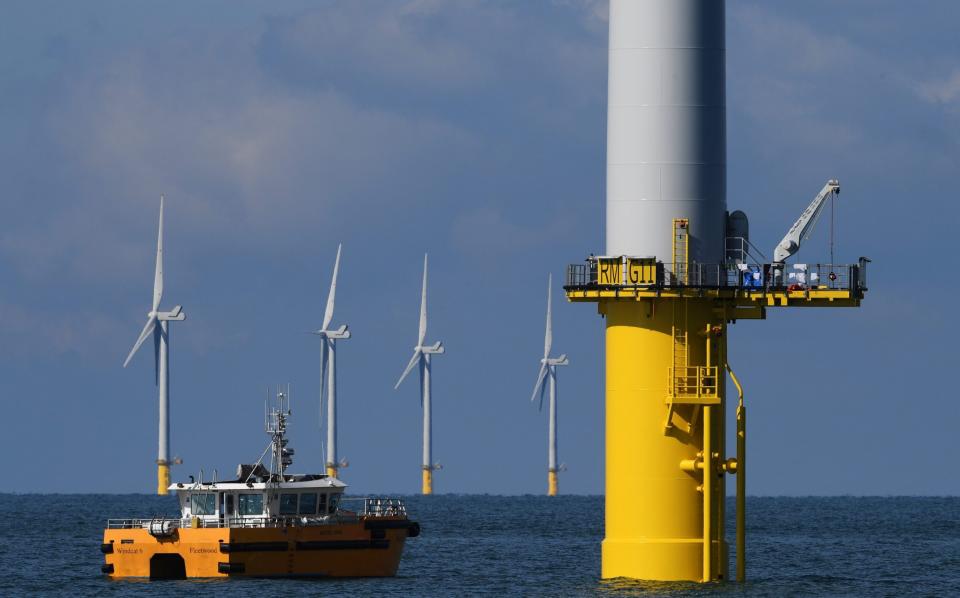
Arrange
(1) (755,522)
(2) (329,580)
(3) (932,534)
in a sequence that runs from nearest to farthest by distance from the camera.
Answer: (2) (329,580) < (3) (932,534) < (1) (755,522)

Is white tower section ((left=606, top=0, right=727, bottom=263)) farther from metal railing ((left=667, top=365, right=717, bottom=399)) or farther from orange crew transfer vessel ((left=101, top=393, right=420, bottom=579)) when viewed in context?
orange crew transfer vessel ((left=101, top=393, right=420, bottom=579))

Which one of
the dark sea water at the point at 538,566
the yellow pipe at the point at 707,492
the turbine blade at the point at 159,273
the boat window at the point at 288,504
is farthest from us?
the turbine blade at the point at 159,273

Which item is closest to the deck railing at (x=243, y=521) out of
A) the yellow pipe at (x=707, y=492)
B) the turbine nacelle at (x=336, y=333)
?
the yellow pipe at (x=707, y=492)

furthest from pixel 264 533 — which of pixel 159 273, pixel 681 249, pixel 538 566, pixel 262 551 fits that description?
pixel 159 273

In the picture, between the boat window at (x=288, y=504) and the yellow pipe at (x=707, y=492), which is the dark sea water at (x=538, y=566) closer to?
the yellow pipe at (x=707, y=492)

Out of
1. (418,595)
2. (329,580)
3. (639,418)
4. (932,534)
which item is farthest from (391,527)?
(932,534)

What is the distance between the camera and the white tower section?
62.0m

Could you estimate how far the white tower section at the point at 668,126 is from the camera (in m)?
62.0

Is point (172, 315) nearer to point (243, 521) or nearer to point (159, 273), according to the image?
point (159, 273)

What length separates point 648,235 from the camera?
62250 millimetres

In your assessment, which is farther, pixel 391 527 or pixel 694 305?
pixel 391 527

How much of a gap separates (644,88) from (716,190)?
3.77 meters

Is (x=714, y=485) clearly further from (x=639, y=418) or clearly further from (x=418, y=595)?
(x=418, y=595)

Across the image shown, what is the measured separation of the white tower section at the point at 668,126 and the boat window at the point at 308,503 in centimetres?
2437
